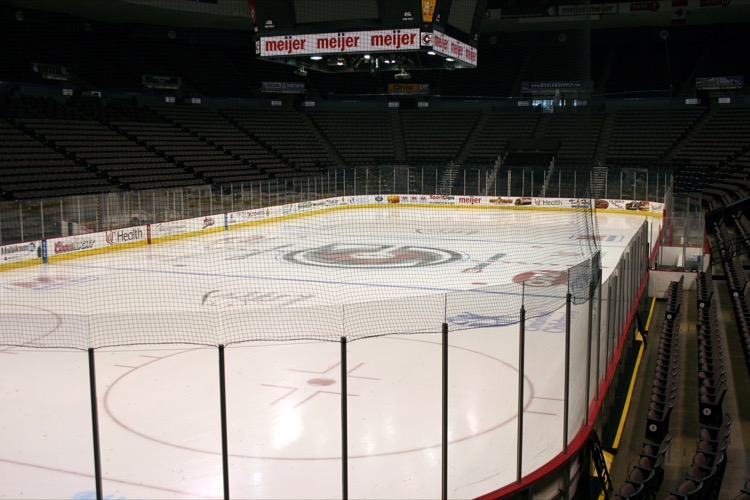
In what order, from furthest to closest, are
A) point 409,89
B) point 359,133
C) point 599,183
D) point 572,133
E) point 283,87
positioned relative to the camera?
point 409,89 → point 359,133 → point 283,87 → point 572,133 → point 599,183

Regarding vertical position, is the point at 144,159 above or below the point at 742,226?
above

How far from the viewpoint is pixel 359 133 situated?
134ft

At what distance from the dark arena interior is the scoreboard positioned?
0.05 metres

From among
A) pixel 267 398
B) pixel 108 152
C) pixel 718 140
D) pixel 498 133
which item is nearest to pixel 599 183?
pixel 718 140

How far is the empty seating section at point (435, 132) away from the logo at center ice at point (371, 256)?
19.4m

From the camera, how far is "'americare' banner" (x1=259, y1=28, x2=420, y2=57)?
1513 cm

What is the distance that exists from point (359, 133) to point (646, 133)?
15344mm

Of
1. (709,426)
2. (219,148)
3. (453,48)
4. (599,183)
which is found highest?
(453,48)

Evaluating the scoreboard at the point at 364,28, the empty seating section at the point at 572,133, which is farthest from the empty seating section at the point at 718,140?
the scoreboard at the point at 364,28

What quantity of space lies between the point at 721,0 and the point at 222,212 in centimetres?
2346

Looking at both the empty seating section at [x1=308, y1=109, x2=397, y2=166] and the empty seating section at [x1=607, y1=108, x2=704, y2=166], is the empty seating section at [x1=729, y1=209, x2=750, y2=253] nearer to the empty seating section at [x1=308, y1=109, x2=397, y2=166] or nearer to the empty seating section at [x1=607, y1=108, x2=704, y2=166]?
the empty seating section at [x1=607, y1=108, x2=704, y2=166]

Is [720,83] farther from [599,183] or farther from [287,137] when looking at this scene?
[287,137]

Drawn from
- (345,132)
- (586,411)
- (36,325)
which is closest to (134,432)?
(36,325)

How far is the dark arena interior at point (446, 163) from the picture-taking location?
642cm
